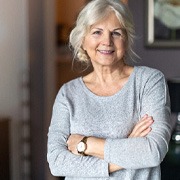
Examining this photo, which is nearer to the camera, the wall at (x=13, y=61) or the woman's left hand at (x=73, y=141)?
the woman's left hand at (x=73, y=141)

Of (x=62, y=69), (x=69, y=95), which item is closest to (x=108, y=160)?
(x=69, y=95)

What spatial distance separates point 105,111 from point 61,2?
4.60 meters

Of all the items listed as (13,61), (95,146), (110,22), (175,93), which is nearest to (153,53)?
(175,93)

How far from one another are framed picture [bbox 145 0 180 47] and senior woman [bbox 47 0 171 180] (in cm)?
235

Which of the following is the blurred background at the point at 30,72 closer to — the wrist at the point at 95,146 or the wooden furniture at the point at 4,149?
the wooden furniture at the point at 4,149

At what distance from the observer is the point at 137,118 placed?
68.3 inches

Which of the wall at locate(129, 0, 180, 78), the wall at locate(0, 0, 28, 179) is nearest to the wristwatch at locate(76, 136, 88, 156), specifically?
the wall at locate(0, 0, 28, 179)

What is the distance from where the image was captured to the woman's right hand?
1.69m

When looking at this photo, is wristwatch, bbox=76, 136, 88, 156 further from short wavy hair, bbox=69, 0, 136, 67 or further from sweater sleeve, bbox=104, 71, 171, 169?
short wavy hair, bbox=69, 0, 136, 67

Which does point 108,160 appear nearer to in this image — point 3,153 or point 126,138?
point 126,138

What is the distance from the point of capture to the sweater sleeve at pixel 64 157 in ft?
5.53

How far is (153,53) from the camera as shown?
13.7 feet

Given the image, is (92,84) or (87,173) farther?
(92,84)

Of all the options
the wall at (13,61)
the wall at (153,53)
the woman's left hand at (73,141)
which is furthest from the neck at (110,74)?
the wall at (153,53)
